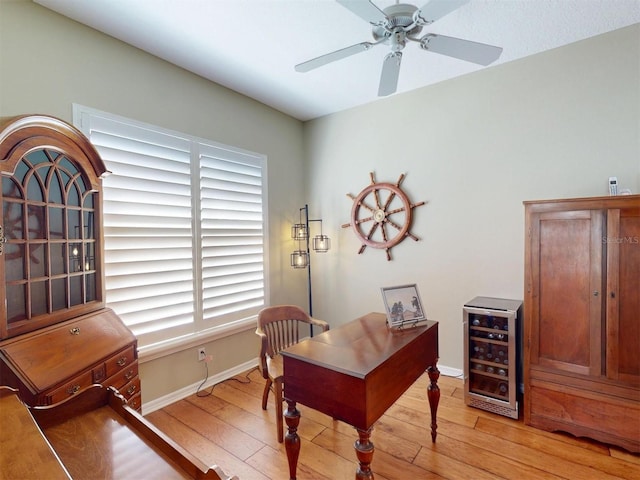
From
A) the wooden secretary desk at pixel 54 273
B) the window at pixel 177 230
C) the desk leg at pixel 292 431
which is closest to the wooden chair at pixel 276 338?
the desk leg at pixel 292 431

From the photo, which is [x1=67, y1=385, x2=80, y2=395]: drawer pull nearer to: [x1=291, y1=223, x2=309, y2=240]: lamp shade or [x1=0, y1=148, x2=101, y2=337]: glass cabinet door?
[x1=0, y1=148, x2=101, y2=337]: glass cabinet door

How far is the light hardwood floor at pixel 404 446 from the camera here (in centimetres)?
190

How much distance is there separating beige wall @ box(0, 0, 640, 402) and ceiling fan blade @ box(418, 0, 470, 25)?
1.69 m

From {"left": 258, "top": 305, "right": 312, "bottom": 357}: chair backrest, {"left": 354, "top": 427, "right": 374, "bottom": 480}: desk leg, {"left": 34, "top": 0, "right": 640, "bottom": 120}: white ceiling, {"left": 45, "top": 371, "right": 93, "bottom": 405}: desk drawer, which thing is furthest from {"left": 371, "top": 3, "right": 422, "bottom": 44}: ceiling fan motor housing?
{"left": 45, "top": 371, "right": 93, "bottom": 405}: desk drawer

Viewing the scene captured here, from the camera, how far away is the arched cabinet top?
1472 millimetres

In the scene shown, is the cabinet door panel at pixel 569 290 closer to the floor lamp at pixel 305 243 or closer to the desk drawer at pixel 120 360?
the floor lamp at pixel 305 243

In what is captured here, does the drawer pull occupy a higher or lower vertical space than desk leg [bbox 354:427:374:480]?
higher

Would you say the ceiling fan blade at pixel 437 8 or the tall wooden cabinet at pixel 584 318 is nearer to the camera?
the ceiling fan blade at pixel 437 8

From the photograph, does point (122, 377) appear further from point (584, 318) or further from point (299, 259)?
point (584, 318)

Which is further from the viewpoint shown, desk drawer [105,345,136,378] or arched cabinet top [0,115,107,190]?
desk drawer [105,345,136,378]

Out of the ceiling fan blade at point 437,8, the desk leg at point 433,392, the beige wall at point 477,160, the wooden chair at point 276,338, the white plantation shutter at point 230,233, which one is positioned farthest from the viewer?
the white plantation shutter at point 230,233

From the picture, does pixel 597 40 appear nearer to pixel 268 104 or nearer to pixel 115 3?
pixel 268 104

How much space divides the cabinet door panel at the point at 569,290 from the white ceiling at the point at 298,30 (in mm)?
1370

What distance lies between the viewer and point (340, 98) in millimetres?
3443
